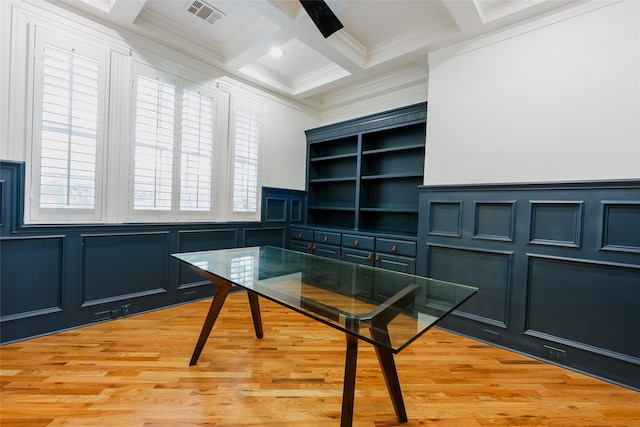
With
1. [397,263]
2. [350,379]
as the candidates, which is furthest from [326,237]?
[350,379]

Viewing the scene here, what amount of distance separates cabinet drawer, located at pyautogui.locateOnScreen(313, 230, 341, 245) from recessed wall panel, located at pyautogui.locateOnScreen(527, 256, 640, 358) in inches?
81.8

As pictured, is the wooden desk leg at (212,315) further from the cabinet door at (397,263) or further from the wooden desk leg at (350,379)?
the cabinet door at (397,263)

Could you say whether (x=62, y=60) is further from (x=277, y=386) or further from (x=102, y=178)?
(x=277, y=386)

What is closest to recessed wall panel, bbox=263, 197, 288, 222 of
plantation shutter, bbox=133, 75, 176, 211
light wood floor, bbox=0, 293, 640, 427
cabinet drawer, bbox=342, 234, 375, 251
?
cabinet drawer, bbox=342, 234, 375, 251

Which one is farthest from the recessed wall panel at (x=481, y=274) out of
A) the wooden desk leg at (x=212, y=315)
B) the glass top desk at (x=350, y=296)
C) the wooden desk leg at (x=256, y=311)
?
the wooden desk leg at (x=212, y=315)

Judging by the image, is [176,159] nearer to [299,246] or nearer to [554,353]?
[299,246]

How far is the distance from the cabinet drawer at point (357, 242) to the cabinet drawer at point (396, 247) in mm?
109

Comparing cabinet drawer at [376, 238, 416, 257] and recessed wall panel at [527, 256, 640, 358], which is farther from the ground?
cabinet drawer at [376, 238, 416, 257]

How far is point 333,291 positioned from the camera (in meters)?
1.55

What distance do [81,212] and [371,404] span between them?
2.91 m

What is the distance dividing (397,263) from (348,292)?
1.70 meters

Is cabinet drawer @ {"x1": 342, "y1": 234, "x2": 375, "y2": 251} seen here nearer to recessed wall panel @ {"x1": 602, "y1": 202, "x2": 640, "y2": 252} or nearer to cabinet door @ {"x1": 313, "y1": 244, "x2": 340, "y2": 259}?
cabinet door @ {"x1": 313, "y1": 244, "x2": 340, "y2": 259}

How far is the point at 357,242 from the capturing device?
345 cm

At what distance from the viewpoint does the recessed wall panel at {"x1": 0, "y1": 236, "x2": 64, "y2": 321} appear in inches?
86.5
